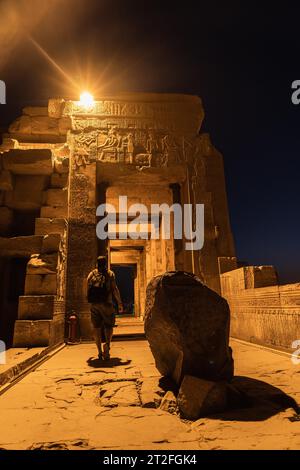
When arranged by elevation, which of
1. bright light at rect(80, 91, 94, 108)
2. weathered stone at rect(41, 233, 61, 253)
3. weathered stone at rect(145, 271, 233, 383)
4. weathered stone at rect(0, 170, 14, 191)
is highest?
bright light at rect(80, 91, 94, 108)

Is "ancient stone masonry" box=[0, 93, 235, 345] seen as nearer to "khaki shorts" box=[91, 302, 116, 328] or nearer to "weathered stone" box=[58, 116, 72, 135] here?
"weathered stone" box=[58, 116, 72, 135]

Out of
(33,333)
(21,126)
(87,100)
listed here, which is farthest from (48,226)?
(87,100)

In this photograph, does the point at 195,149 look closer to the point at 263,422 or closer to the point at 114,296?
the point at 114,296

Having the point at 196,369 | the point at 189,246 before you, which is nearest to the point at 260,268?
the point at 189,246

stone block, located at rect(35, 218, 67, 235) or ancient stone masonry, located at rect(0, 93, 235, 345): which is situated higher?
ancient stone masonry, located at rect(0, 93, 235, 345)

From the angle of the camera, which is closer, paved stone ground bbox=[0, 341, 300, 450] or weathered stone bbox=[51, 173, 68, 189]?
paved stone ground bbox=[0, 341, 300, 450]

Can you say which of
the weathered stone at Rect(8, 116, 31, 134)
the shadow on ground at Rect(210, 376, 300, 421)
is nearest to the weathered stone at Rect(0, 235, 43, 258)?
the weathered stone at Rect(8, 116, 31, 134)

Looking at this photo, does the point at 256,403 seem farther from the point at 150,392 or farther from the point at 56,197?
the point at 56,197

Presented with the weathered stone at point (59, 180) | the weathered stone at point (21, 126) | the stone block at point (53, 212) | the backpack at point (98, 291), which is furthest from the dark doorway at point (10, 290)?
the weathered stone at point (21, 126)

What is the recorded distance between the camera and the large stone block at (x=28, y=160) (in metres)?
7.79

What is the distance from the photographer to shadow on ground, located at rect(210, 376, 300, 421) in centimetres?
229

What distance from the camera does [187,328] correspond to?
2.88 metres

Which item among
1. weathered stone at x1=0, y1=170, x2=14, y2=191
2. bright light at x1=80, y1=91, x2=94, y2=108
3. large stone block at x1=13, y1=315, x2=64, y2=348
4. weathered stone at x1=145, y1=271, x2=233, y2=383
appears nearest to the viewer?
weathered stone at x1=145, y1=271, x2=233, y2=383

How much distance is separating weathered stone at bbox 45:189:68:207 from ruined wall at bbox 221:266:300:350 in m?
4.45
